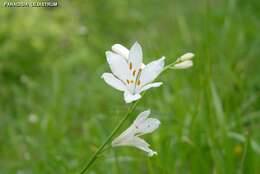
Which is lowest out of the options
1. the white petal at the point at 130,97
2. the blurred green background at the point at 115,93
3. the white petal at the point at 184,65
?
the blurred green background at the point at 115,93

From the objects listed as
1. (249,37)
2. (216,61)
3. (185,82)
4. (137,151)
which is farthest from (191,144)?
(249,37)

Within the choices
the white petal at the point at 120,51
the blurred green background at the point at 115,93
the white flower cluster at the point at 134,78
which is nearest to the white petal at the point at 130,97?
the white flower cluster at the point at 134,78

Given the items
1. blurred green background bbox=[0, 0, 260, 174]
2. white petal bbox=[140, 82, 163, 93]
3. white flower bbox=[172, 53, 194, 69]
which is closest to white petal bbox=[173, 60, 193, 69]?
white flower bbox=[172, 53, 194, 69]

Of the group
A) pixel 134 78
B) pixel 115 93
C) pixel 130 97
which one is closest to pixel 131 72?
pixel 134 78

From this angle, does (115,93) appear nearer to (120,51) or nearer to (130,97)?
(120,51)

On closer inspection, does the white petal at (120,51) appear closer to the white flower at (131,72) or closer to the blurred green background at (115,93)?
the white flower at (131,72)

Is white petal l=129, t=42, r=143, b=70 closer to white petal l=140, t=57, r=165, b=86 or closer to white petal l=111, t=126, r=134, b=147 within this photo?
white petal l=140, t=57, r=165, b=86

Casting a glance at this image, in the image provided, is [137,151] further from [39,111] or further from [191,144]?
[39,111]
